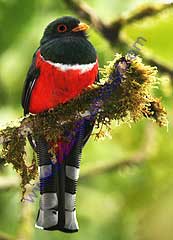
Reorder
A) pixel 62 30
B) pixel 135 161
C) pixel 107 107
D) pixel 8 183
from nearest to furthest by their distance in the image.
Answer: pixel 107 107
pixel 62 30
pixel 8 183
pixel 135 161

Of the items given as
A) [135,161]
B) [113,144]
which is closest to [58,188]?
[135,161]

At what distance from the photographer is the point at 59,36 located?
3.10 m

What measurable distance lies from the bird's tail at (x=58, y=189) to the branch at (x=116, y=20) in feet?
5.47

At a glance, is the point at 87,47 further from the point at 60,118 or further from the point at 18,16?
the point at 18,16

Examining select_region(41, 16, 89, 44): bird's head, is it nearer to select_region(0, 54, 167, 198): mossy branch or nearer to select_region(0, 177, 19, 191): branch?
select_region(0, 54, 167, 198): mossy branch

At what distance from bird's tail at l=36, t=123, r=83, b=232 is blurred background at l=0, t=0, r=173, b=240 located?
1469 mm

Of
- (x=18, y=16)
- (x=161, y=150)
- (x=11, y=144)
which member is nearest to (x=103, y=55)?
(x=18, y=16)

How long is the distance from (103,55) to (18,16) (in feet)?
2.33

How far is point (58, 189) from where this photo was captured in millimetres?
2822

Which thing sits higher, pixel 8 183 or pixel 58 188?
pixel 8 183

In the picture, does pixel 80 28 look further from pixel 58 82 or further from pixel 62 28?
pixel 58 82

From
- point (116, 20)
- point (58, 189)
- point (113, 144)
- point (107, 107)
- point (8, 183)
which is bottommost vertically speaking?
point (58, 189)

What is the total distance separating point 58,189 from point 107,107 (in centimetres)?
38

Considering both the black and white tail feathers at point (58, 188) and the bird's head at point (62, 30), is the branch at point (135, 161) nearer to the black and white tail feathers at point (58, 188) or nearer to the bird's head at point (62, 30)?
the bird's head at point (62, 30)
